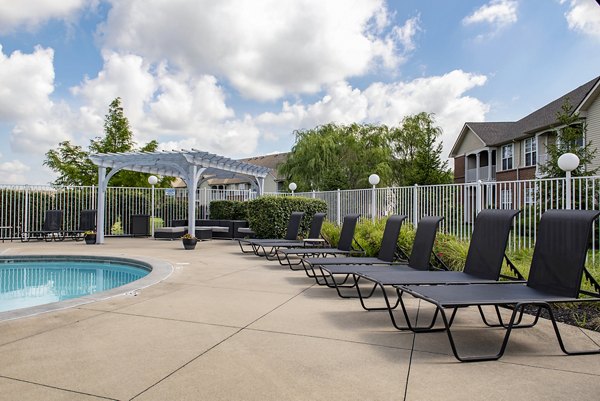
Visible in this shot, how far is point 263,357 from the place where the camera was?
317 cm

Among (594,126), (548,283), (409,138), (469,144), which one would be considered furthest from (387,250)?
(469,144)

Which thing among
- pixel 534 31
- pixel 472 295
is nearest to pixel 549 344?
pixel 472 295

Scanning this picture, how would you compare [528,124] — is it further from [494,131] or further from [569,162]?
[569,162]

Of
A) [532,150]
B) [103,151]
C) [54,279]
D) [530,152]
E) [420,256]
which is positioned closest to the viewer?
[420,256]

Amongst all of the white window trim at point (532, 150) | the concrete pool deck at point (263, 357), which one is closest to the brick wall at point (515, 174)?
the white window trim at point (532, 150)

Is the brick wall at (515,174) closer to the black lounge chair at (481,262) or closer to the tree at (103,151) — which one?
the black lounge chair at (481,262)

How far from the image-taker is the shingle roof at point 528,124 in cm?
2173

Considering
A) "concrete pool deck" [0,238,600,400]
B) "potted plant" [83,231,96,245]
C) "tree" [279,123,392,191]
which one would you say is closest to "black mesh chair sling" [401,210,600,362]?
"concrete pool deck" [0,238,600,400]

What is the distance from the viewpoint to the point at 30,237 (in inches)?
621

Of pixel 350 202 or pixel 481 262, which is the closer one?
pixel 481 262

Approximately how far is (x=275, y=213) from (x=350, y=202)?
250 cm

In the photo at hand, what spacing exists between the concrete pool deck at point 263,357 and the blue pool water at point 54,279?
261 centimetres

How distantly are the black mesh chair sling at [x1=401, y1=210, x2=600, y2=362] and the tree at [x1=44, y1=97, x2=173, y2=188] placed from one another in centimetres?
2624

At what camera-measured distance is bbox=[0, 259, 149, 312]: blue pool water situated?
21.8ft
